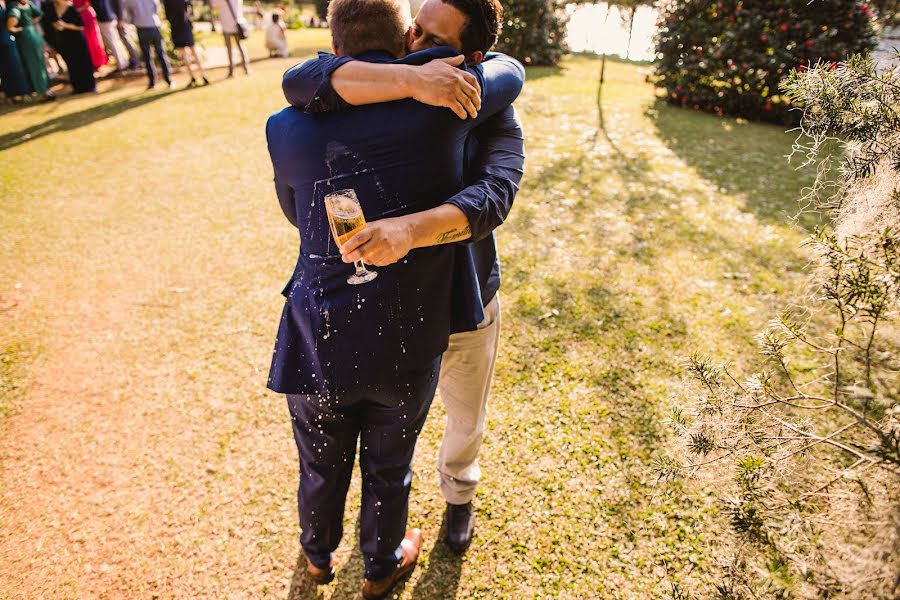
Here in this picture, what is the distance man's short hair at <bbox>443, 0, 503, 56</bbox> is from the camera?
1.62m

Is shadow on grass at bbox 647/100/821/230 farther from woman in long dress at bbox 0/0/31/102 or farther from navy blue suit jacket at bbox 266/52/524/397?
woman in long dress at bbox 0/0/31/102

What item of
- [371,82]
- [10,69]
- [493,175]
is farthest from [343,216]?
[10,69]

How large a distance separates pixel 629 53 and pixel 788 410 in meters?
14.2

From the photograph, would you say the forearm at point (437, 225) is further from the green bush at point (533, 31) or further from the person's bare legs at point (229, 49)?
the person's bare legs at point (229, 49)

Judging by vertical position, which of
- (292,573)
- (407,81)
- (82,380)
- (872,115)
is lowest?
(292,573)

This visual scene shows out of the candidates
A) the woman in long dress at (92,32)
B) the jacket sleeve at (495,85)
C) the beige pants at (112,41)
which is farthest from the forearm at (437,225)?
the beige pants at (112,41)

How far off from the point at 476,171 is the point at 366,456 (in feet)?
3.89

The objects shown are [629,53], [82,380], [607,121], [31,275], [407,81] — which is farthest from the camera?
[629,53]

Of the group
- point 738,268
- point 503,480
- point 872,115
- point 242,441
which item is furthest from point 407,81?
point 738,268

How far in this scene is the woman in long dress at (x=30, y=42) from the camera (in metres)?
9.20

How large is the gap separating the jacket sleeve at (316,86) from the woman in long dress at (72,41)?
1120 cm

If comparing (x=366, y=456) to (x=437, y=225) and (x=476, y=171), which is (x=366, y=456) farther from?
(x=476, y=171)

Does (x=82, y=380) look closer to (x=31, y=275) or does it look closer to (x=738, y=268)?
(x=31, y=275)

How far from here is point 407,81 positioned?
1.42 m
